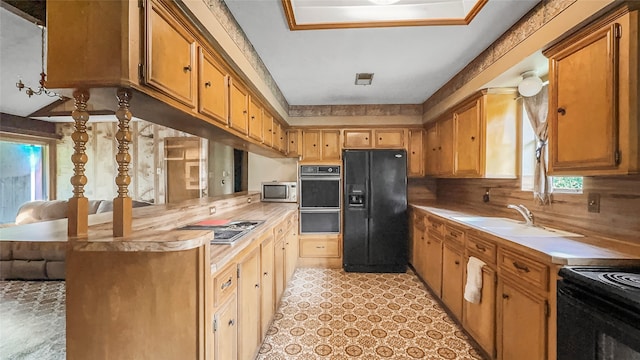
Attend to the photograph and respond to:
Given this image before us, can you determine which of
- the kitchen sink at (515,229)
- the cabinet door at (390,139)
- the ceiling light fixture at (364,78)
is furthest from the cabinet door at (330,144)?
the kitchen sink at (515,229)

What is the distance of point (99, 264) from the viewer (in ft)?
3.54

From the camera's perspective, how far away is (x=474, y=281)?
206 centimetres

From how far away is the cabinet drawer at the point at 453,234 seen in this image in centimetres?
239

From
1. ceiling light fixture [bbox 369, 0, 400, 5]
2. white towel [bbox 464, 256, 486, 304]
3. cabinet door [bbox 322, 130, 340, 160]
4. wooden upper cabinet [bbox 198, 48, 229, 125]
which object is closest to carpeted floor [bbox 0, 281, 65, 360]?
wooden upper cabinet [bbox 198, 48, 229, 125]

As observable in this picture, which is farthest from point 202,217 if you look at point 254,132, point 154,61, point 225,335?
point 154,61

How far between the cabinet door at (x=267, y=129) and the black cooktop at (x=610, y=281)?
2647 millimetres

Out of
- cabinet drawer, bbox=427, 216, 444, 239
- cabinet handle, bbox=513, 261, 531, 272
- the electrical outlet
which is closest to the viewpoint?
cabinet handle, bbox=513, 261, 531, 272

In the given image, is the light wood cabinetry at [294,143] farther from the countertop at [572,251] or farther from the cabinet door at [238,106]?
the countertop at [572,251]

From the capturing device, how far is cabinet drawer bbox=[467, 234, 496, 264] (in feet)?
6.26

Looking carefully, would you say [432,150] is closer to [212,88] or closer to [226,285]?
[212,88]

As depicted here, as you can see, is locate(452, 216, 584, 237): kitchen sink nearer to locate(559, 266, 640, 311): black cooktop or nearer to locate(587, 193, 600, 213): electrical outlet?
locate(587, 193, 600, 213): electrical outlet

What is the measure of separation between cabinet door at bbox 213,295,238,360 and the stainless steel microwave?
2606mm

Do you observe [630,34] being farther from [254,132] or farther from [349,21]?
[254,132]

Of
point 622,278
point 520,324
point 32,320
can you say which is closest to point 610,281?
point 622,278
